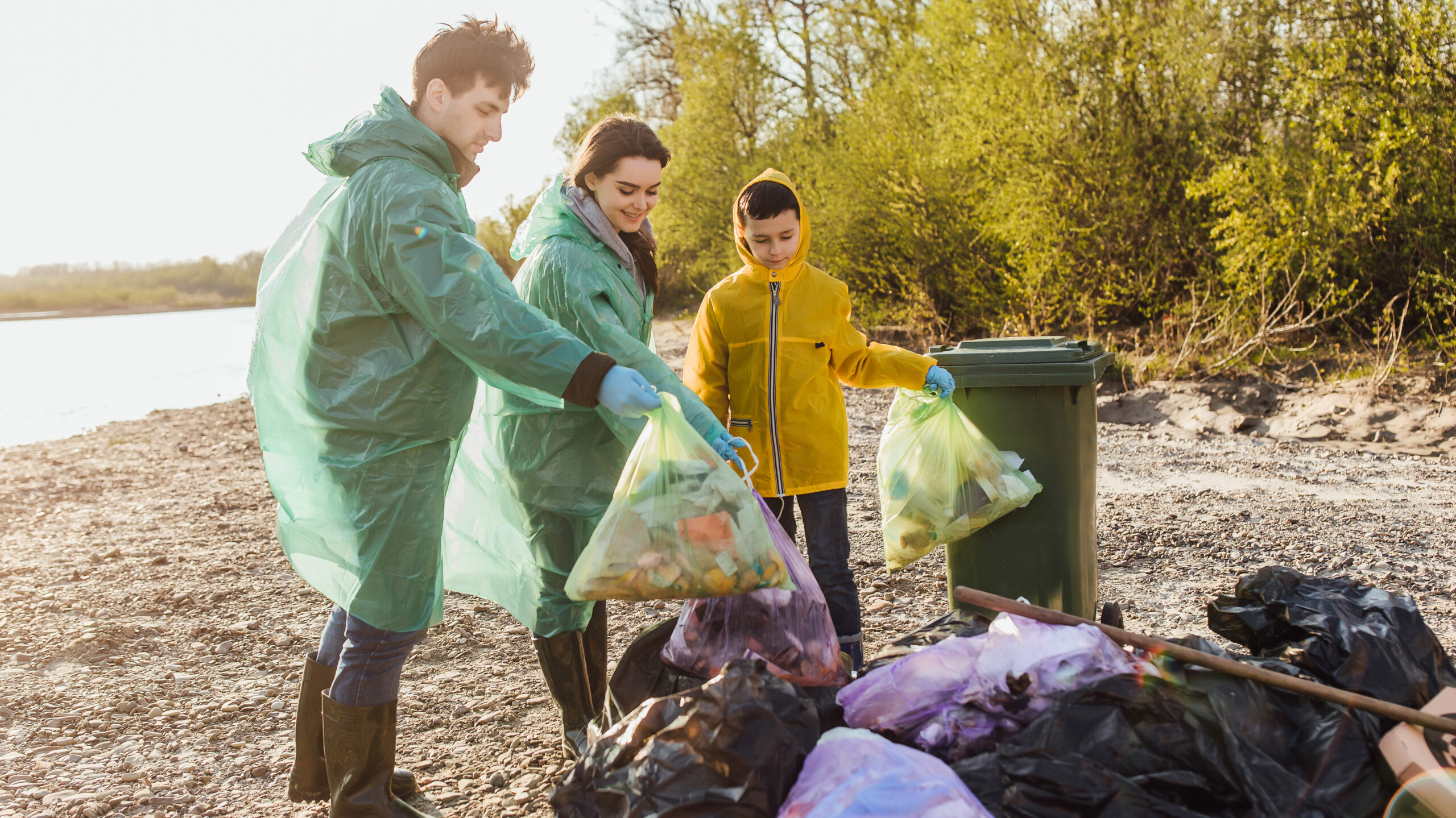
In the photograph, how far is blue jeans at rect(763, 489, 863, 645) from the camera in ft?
8.83

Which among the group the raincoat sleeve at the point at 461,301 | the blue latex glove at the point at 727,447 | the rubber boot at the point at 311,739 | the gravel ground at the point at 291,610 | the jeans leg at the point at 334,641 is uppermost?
the raincoat sleeve at the point at 461,301

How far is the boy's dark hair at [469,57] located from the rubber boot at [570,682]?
4.45 feet

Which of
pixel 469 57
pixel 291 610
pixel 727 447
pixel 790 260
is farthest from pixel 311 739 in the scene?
pixel 291 610

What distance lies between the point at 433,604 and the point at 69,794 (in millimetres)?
1320

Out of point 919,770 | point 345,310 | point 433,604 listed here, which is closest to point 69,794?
point 433,604

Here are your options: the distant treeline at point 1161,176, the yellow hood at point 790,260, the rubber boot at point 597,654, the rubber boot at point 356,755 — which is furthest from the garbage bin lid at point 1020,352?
the distant treeline at point 1161,176

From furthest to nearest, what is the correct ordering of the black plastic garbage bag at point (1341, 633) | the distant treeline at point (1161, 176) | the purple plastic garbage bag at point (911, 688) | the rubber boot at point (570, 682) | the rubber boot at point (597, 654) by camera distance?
the distant treeline at point (1161, 176) → the rubber boot at point (597, 654) → the rubber boot at point (570, 682) → the black plastic garbage bag at point (1341, 633) → the purple plastic garbage bag at point (911, 688)

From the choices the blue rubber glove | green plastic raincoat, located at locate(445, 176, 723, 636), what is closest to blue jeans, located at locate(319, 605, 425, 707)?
green plastic raincoat, located at locate(445, 176, 723, 636)

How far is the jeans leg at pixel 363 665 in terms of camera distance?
2016 mm

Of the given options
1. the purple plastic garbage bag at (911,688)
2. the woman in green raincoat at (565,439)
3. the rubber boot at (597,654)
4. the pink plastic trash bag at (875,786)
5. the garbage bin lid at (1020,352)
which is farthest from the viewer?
the garbage bin lid at (1020,352)

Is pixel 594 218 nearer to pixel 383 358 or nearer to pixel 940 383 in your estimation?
pixel 383 358

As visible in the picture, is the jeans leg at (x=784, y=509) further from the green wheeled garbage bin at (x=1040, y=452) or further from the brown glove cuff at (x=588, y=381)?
the brown glove cuff at (x=588, y=381)

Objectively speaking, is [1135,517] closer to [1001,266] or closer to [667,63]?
[1001,266]

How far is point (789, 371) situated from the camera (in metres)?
2.68
